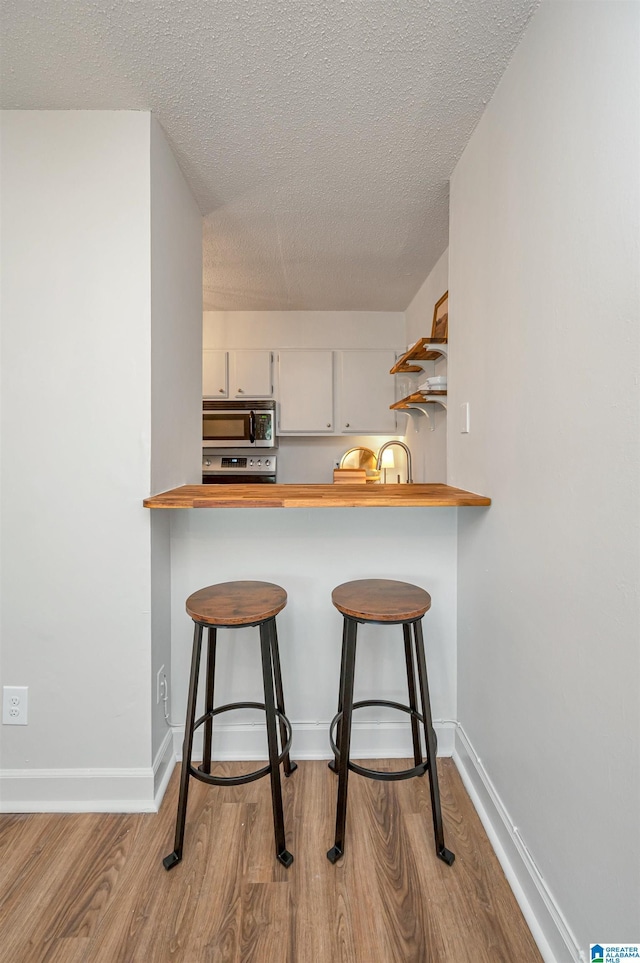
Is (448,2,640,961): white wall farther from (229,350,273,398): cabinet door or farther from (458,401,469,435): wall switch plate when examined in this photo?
(229,350,273,398): cabinet door

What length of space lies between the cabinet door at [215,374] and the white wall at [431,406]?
1.41 m

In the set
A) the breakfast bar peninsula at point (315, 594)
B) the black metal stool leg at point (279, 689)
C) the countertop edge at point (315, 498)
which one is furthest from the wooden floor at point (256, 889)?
the countertop edge at point (315, 498)

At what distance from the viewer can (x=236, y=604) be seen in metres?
1.47

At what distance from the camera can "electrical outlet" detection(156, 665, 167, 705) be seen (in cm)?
172

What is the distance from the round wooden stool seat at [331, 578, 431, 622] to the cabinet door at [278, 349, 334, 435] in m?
2.35

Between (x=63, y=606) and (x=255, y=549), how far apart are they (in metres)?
0.69

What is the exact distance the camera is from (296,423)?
12.6ft

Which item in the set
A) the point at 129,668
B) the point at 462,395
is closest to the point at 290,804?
the point at 129,668

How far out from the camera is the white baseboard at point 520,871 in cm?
107

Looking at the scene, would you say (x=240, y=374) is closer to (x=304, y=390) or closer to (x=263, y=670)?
(x=304, y=390)

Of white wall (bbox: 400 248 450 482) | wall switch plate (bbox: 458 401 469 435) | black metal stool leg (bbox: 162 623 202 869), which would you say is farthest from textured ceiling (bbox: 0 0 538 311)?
black metal stool leg (bbox: 162 623 202 869)

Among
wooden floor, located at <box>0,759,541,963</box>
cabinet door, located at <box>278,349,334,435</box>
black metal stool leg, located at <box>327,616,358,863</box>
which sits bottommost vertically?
wooden floor, located at <box>0,759,541,963</box>

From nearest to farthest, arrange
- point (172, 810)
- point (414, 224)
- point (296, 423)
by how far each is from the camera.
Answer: point (172, 810)
point (414, 224)
point (296, 423)

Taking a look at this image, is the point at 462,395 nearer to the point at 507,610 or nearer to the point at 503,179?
the point at 503,179
